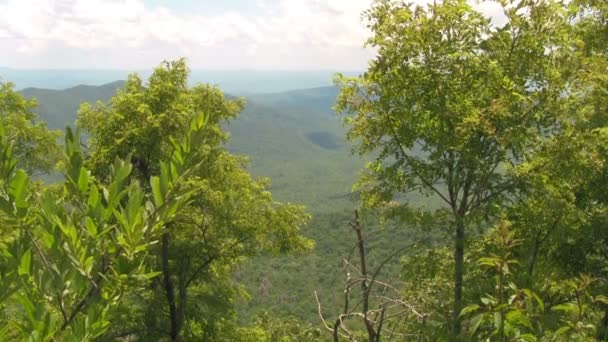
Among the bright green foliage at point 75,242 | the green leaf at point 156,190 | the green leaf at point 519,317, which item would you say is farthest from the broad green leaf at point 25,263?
the green leaf at point 519,317

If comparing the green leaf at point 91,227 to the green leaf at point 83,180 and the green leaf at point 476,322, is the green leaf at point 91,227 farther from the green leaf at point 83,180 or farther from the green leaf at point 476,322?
the green leaf at point 476,322

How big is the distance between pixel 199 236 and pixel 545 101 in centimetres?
818

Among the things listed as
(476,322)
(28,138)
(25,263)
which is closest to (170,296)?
(28,138)

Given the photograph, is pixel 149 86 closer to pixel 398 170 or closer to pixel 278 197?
pixel 398 170

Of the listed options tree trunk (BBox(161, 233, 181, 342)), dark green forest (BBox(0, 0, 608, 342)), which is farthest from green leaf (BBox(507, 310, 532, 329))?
tree trunk (BBox(161, 233, 181, 342))

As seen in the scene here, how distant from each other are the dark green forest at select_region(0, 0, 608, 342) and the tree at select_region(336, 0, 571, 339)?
0.02 m

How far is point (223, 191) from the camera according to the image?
11.4 m

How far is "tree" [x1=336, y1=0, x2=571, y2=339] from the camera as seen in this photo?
603 centimetres

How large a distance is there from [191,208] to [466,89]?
732 cm

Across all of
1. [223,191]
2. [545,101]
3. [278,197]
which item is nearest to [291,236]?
[223,191]

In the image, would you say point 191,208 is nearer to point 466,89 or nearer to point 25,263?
point 466,89

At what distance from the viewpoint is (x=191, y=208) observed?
37.6 ft

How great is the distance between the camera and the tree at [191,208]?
32.1ft

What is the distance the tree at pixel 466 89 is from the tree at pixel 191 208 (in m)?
4.34
